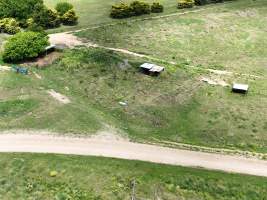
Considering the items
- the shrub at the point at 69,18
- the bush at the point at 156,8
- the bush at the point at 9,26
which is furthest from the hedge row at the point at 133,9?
the bush at the point at 9,26

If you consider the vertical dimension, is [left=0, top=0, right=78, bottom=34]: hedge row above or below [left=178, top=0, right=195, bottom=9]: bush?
above

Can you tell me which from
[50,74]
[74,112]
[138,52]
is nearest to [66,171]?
[74,112]

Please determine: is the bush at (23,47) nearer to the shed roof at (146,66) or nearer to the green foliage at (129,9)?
the shed roof at (146,66)

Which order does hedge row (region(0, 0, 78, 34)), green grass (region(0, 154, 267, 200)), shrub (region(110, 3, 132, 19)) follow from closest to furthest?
green grass (region(0, 154, 267, 200))
hedge row (region(0, 0, 78, 34))
shrub (region(110, 3, 132, 19))

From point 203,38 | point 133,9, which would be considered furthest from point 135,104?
point 133,9

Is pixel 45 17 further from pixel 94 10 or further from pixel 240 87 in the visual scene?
pixel 240 87

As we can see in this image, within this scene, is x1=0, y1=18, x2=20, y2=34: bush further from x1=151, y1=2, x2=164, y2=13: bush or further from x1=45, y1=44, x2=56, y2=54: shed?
x1=151, y1=2, x2=164, y2=13: bush

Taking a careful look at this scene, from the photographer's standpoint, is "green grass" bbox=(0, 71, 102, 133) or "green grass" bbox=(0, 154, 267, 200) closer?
"green grass" bbox=(0, 154, 267, 200)

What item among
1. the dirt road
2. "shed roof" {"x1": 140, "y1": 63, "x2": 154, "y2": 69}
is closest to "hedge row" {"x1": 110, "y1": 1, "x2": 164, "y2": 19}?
"shed roof" {"x1": 140, "y1": 63, "x2": 154, "y2": 69}
